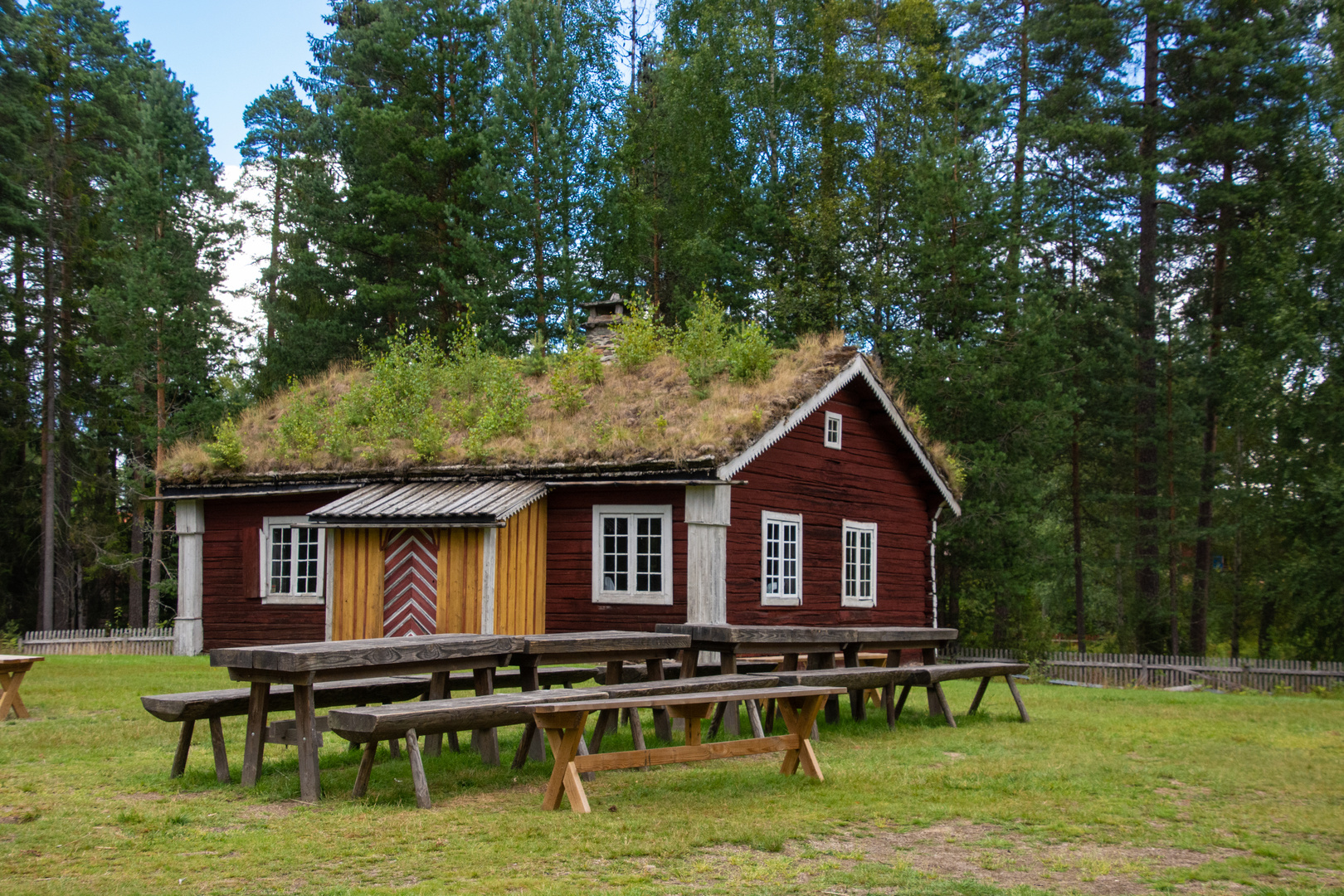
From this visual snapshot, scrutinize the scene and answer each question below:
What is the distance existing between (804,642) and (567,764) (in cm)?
410

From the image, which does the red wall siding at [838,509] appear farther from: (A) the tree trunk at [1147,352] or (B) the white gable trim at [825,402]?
(A) the tree trunk at [1147,352]

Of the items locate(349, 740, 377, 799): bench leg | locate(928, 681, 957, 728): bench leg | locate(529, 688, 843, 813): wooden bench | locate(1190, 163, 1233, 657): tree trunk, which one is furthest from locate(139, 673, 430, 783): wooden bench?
locate(1190, 163, 1233, 657): tree trunk

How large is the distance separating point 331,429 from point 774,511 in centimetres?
774

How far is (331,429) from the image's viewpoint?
64.0 feet

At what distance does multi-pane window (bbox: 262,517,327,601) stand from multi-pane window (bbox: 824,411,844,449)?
28.1 feet

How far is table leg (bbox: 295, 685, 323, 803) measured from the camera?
7426mm

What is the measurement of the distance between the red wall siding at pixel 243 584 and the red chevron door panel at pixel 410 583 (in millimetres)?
2537

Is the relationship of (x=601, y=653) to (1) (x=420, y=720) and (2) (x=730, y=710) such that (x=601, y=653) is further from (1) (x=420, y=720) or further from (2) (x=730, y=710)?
(1) (x=420, y=720)

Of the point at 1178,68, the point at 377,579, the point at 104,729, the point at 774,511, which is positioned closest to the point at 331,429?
the point at 377,579

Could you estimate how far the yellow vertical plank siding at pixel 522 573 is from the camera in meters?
16.6

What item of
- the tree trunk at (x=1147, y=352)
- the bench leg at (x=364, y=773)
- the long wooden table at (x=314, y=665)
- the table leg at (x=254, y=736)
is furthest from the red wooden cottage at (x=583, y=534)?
the tree trunk at (x=1147, y=352)

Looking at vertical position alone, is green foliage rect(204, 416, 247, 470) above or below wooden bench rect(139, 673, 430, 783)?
above

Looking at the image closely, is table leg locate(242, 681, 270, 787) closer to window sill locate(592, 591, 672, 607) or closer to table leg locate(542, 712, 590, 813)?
table leg locate(542, 712, 590, 813)

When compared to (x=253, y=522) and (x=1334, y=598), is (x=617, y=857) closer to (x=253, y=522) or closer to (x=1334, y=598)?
(x=253, y=522)
